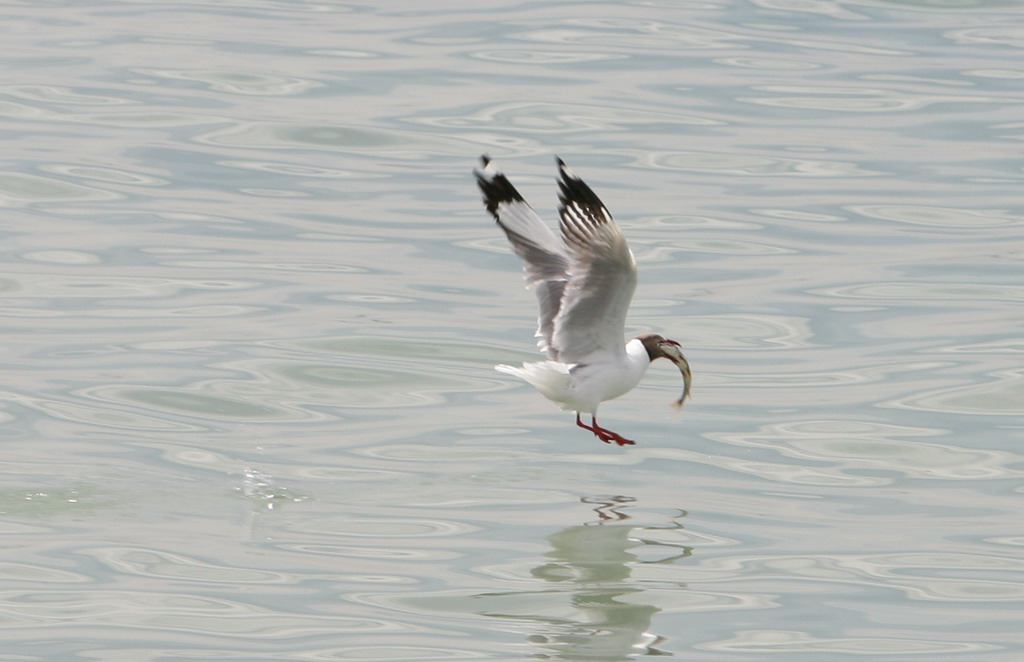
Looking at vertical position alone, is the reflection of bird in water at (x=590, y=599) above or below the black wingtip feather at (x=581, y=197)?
below

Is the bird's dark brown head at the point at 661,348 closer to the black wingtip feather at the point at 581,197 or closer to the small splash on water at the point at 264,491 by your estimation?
the black wingtip feather at the point at 581,197

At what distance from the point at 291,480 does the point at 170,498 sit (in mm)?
899

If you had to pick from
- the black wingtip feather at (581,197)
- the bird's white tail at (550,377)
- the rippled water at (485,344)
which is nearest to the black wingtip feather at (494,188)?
the black wingtip feather at (581,197)

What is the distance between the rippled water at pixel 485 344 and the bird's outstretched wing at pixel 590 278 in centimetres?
102

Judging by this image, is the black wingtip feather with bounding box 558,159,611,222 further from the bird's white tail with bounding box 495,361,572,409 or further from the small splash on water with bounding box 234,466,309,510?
the small splash on water with bounding box 234,466,309,510

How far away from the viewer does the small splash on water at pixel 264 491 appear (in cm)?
1174

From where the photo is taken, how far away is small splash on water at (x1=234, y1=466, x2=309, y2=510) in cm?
1174

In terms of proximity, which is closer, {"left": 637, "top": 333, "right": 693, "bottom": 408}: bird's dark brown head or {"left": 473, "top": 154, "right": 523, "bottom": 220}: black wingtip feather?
{"left": 473, "top": 154, "right": 523, "bottom": 220}: black wingtip feather

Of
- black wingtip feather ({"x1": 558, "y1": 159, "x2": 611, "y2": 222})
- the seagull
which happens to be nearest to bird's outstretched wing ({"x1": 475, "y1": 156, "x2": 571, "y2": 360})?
the seagull

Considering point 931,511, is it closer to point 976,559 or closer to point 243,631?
point 976,559

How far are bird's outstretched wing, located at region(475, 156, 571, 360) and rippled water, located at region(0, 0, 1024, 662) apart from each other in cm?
123

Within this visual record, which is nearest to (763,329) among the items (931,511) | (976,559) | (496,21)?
(931,511)

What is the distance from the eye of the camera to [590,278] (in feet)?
35.9

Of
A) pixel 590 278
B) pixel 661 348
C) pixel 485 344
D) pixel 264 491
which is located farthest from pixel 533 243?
pixel 485 344
